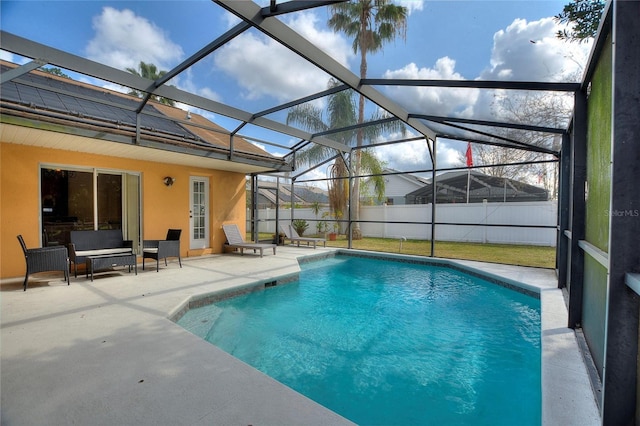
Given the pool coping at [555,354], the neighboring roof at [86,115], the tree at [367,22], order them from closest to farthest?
the pool coping at [555,354] < the neighboring roof at [86,115] < the tree at [367,22]

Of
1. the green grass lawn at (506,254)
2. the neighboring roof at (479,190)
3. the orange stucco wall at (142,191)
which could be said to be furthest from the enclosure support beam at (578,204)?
the neighboring roof at (479,190)

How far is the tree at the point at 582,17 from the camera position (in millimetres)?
4633

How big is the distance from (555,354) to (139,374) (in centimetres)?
387

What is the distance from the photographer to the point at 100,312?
3.79 metres

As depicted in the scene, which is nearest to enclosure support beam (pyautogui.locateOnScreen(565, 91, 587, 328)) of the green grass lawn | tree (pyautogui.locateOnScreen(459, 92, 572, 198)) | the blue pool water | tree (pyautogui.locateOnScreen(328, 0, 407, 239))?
the blue pool water

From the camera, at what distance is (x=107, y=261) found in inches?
221

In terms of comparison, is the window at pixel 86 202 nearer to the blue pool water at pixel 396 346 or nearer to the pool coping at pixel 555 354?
the pool coping at pixel 555 354

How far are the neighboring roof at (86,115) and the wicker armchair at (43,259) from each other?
201 centimetres

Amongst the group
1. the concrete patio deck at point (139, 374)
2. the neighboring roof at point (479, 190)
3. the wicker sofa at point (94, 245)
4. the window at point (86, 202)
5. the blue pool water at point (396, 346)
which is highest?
the neighboring roof at point (479, 190)

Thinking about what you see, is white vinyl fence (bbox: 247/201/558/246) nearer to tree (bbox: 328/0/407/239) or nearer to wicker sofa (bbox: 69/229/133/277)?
tree (bbox: 328/0/407/239)

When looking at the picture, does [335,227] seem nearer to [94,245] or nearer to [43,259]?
[94,245]

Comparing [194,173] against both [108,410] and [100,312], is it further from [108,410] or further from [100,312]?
[108,410]

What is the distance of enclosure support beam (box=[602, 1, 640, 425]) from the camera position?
1572mm

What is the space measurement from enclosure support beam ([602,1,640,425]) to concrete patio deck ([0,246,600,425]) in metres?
0.55
